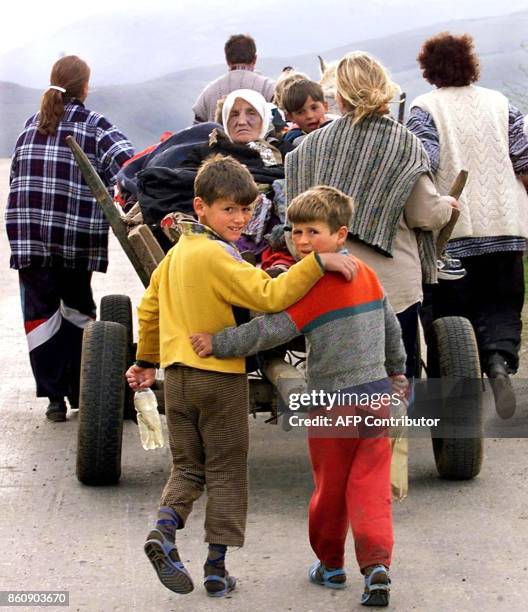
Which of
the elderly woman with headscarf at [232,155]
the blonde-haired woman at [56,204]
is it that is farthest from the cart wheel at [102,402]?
the blonde-haired woman at [56,204]

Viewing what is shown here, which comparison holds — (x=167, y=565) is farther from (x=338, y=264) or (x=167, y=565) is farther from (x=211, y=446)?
(x=338, y=264)

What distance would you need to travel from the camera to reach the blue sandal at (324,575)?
5.23m

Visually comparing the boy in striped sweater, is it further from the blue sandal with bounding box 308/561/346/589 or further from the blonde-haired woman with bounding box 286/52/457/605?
the blonde-haired woman with bounding box 286/52/457/605

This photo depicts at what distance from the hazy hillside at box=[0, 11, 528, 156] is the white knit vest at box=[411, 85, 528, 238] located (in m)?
6.37

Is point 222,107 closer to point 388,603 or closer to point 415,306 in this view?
point 415,306

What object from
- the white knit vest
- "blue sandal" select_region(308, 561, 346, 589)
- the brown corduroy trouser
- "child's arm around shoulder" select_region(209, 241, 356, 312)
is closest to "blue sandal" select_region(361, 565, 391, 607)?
"blue sandal" select_region(308, 561, 346, 589)

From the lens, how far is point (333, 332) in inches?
199

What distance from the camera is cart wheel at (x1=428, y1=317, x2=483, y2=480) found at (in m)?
6.51

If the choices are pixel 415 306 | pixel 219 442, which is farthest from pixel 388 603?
pixel 415 306

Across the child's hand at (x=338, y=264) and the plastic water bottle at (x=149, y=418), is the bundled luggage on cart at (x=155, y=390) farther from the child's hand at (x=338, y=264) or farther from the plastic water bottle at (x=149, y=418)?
the child's hand at (x=338, y=264)

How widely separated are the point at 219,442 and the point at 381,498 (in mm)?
581

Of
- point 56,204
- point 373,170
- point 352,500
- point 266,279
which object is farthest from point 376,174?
point 56,204

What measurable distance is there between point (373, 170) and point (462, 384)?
106 cm

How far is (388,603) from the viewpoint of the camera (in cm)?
502
